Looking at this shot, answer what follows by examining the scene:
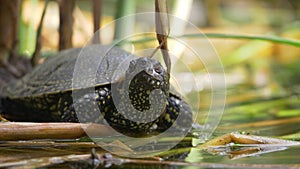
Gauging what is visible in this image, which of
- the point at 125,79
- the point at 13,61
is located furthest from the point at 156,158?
the point at 13,61

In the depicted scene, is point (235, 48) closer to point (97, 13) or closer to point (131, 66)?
point (97, 13)

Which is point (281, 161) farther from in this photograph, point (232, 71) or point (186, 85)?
point (232, 71)

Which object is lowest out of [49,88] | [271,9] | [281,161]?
[281,161]

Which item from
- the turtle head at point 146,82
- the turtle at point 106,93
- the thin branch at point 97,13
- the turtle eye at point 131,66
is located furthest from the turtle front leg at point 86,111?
the thin branch at point 97,13

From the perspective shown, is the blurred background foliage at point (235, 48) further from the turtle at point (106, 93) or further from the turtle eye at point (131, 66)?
the turtle eye at point (131, 66)

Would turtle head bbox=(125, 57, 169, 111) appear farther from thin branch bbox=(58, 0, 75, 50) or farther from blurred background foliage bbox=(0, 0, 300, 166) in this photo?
thin branch bbox=(58, 0, 75, 50)

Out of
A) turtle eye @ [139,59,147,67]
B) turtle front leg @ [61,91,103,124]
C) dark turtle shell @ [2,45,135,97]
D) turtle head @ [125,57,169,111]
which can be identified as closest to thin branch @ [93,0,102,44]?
dark turtle shell @ [2,45,135,97]

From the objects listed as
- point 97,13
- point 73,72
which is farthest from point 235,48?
point 73,72
